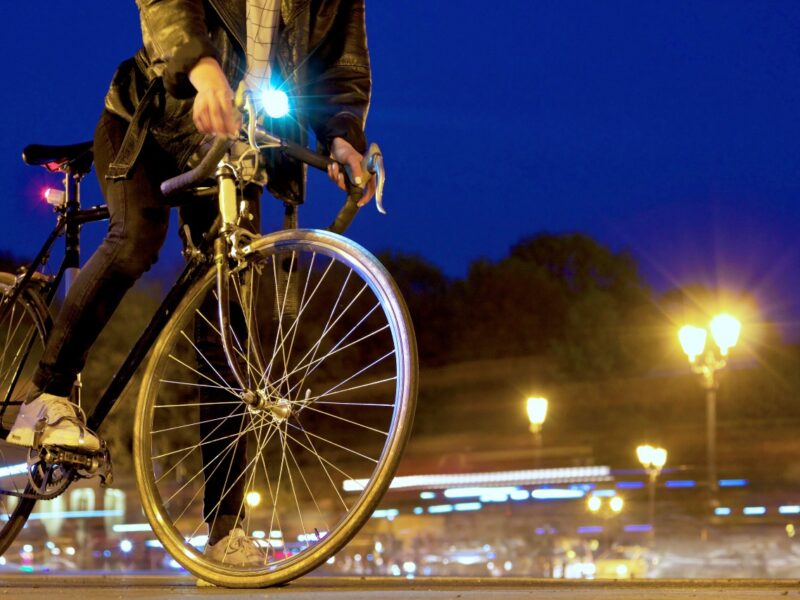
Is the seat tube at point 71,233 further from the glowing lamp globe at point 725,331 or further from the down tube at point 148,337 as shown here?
the glowing lamp globe at point 725,331

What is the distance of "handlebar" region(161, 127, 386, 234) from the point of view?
3.20 meters

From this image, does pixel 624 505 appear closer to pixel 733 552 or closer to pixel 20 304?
pixel 733 552

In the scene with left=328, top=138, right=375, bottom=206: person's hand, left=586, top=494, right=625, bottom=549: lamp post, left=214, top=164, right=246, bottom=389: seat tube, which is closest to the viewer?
left=214, top=164, right=246, bottom=389: seat tube

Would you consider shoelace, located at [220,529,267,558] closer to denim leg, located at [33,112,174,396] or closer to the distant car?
denim leg, located at [33,112,174,396]

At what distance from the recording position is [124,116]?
11.9 feet

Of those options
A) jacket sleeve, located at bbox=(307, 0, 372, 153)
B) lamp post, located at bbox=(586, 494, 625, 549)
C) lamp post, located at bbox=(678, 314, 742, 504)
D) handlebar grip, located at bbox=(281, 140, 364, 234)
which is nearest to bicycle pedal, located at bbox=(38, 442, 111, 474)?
handlebar grip, located at bbox=(281, 140, 364, 234)

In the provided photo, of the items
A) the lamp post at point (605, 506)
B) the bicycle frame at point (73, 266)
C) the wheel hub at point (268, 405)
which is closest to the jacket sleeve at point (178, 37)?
the bicycle frame at point (73, 266)

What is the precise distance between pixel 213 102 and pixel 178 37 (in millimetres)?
318

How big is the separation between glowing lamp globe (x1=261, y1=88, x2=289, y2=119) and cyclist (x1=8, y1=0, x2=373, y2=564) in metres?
0.15

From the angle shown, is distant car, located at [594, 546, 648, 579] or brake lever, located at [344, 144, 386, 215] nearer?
brake lever, located at [344, 144, 386, 215]

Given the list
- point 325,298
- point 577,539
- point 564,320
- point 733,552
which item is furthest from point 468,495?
point 564,320

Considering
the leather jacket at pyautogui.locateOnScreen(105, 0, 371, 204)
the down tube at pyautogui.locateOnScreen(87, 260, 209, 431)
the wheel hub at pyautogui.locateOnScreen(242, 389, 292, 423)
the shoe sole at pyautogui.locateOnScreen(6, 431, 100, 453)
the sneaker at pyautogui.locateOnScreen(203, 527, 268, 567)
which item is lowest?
the sneaker at pyautogui.locateOnScreen(203, 527, 268, 567)

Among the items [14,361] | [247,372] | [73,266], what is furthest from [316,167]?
[14,361]

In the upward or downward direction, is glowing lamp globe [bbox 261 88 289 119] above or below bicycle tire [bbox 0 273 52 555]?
above
